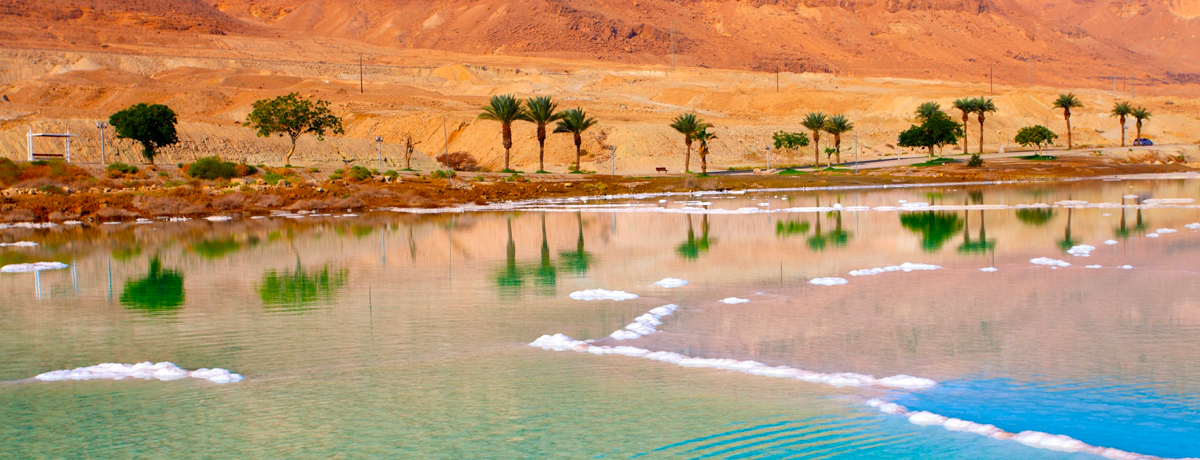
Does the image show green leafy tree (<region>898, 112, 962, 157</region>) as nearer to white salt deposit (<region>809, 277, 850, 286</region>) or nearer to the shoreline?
the shoreline

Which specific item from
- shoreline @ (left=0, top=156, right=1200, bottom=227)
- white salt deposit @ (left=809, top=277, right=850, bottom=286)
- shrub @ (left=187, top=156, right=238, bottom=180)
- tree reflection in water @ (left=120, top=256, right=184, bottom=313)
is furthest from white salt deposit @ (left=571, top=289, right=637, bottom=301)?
shrub @ (left=187, top=156, right=238, bottom=180)

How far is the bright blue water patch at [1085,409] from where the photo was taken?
304 inches

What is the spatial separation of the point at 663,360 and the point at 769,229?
17.9 meters

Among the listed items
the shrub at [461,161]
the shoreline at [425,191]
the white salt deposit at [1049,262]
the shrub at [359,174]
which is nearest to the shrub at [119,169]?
the shoreline at [425,191]

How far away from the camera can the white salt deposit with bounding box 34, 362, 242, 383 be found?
1033cm

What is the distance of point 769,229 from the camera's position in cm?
2816

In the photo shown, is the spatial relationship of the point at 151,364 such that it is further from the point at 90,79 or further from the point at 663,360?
the point at 90,79

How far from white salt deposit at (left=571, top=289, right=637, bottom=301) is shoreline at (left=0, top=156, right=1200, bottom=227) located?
25218 mm

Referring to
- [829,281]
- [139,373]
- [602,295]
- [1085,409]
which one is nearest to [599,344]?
[602,295]

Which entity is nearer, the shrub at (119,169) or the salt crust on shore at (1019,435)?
the salt crust on shore at (1019,435)

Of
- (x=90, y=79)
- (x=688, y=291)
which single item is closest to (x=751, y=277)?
(x=688, y=291)

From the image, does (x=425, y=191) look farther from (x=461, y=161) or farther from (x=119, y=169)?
(x=461, y=161)

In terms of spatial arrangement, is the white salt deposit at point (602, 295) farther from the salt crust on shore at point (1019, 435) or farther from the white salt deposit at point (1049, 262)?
the white salt deposit at point (1049, 262)

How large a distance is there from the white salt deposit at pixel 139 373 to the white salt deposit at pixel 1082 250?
53.7 ft
